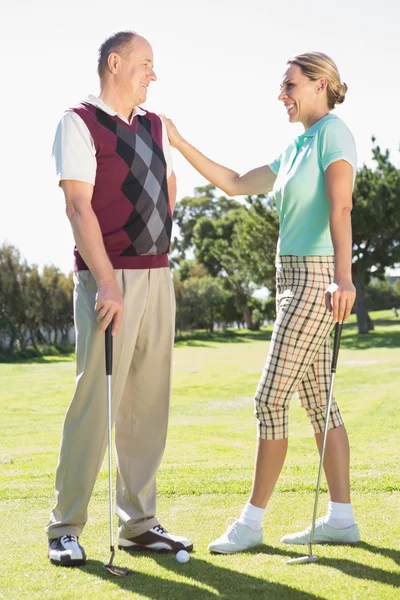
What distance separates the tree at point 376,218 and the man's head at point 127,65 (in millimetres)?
32965

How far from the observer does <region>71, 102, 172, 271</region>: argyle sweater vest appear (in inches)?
135

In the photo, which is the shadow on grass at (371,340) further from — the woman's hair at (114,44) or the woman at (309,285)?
the woman's hair at (114,44)

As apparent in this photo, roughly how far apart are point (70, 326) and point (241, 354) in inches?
510

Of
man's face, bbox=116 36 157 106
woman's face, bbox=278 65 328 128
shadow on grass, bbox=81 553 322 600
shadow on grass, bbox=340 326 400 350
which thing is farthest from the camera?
shadow on grass, bbox=340 326 400 350

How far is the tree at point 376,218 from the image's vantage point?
36.0 meters

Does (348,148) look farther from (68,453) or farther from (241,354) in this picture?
(241,354)

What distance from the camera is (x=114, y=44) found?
352cm

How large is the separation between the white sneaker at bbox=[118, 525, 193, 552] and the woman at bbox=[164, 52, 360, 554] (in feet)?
0.44

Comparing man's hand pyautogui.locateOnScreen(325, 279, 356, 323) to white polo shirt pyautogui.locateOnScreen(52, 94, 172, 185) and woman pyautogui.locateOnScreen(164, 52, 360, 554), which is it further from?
white polo shirt pyautogui.locateOnScreen(52, 94, 172, 185)

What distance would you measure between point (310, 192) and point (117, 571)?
5.87 ft

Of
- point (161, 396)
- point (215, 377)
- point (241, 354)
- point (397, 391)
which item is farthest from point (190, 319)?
point (161, 396)

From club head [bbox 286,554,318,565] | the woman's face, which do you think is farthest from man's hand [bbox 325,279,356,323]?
club head [bbox 286,554,318,565]

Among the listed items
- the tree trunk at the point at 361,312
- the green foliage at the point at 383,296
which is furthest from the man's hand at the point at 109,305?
the green foliage at the point at 383,296

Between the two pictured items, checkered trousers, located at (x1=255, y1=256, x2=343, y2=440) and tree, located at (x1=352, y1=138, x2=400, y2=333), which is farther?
tree, located at (x1=352, y1=138, x2=400, y2=333)
